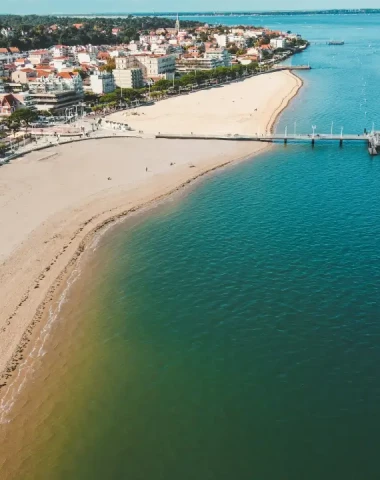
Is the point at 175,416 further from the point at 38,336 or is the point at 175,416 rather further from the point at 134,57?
the point at 134,57

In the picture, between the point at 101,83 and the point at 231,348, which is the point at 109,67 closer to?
the point at 101,83

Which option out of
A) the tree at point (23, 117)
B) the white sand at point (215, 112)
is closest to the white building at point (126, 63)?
the white sand at point (215, 112)

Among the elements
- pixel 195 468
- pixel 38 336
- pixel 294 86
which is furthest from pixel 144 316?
pixel 294 86

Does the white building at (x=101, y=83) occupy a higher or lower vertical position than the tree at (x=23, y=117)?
higher

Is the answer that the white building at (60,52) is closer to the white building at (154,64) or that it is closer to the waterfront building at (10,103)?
the white building at (154,64)

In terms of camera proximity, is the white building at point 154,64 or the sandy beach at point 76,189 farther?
the white building at point 154,64
